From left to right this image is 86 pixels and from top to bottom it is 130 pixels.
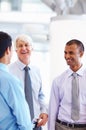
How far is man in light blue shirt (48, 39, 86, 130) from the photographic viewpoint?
7.99 ft

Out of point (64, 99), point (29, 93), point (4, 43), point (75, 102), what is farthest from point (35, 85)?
point (4, 43)

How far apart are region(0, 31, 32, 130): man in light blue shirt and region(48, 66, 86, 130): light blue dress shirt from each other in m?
0.61

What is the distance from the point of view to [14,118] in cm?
191

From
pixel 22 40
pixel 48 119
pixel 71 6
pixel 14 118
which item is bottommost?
pixel 48 119

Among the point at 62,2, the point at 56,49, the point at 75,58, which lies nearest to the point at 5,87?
the point at 75,58

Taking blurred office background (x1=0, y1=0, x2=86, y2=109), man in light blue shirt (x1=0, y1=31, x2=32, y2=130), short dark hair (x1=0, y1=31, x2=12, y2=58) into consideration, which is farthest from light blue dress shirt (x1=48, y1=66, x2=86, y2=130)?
blurred office background (x1=0, y1=0, x2=86, y2=109)

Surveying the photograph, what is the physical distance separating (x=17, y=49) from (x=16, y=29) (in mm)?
2872

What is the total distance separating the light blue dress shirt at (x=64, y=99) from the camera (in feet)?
8.00

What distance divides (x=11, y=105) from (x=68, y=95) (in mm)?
739

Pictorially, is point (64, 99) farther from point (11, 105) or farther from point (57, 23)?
point (57, 23)

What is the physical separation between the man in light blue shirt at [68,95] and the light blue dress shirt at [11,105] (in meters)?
0.63

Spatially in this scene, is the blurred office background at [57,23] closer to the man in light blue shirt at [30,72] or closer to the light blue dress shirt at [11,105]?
the man in light blue shirt at [30,72]

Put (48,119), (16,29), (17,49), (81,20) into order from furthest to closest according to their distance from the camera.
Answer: (16,29) → (81,20) → (17,49) → (48,119)

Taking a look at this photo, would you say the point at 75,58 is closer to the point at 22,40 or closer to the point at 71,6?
the point at 22,40
